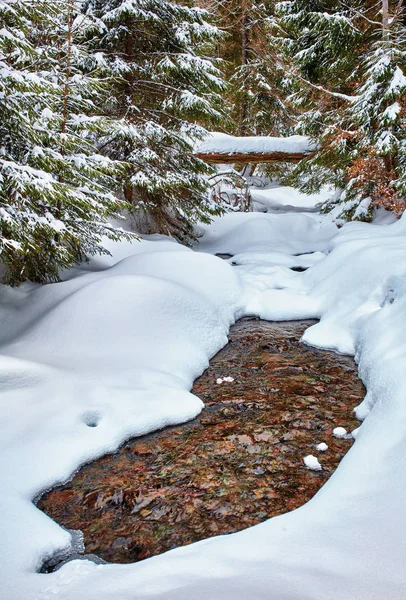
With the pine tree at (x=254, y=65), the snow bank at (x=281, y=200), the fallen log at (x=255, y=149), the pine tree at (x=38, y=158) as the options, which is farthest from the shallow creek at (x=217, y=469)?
the pine tree at (x=254, y=65)

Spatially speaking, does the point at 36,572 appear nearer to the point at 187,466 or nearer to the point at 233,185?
the point at 187,466

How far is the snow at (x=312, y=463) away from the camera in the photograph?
9.11 ft

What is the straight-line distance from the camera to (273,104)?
16.2 metres

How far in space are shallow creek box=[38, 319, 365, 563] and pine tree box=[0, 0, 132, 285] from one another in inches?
86.0

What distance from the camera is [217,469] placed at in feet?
9.24

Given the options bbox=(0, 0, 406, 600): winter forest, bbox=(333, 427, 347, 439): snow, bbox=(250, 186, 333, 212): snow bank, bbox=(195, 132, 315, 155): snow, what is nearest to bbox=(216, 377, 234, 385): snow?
bbox=(0, 0, 406, 600): winter forest

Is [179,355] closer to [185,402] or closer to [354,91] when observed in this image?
[185,402]

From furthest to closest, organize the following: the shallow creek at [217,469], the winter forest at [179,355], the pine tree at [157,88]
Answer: the pine tree at [157,88], the shallow creek at [217,469], the winter forest at [179,355]

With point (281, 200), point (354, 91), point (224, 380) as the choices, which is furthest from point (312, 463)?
point (281, 200)

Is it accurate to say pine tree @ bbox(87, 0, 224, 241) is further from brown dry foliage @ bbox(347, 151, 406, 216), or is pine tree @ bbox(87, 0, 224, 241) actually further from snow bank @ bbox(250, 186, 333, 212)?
snow bank @ bbox(250, 186, 333, 212)

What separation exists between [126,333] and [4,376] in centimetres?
155

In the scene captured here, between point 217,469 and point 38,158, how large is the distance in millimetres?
3551

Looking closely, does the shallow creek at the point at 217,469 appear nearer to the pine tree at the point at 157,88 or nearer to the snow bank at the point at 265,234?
the pine tree at the point at 157,88

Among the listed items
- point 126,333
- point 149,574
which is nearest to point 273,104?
point 126,333
